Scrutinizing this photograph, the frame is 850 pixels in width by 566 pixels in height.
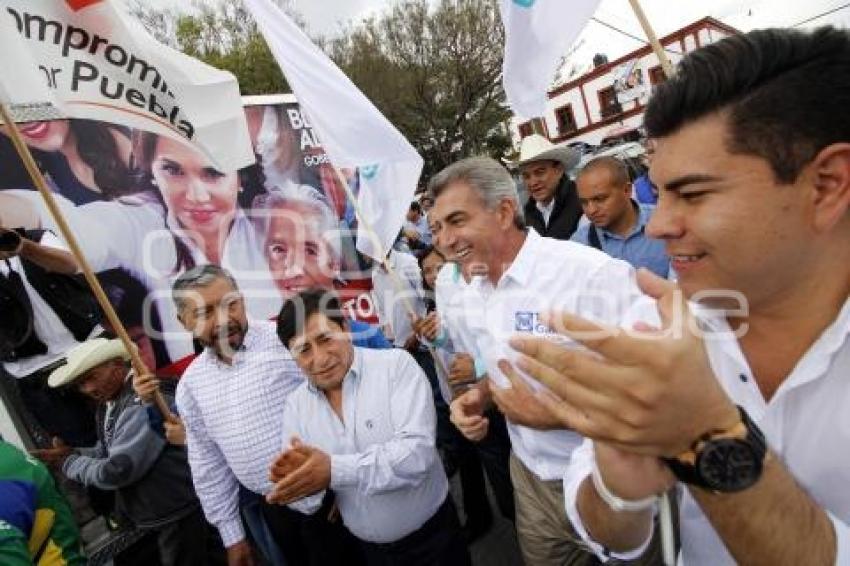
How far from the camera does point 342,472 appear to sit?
2.24 m

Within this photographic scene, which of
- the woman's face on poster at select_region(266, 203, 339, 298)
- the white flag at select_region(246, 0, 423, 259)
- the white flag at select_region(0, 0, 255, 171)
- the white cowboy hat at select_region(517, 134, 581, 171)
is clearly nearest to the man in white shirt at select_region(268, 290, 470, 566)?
the white flag at select_region(246, 0, 423, 259)

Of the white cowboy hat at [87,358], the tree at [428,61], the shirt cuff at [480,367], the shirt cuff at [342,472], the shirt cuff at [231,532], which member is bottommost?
the shirt cuff at [231,532]

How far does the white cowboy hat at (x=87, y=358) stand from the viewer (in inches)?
118

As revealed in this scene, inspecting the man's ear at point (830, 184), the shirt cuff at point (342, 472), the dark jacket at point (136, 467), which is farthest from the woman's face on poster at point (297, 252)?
the man's ear at point (830, 184)

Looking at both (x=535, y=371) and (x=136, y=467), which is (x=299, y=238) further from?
(x=535, y=371)

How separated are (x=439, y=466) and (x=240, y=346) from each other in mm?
1189

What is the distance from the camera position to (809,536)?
856mm

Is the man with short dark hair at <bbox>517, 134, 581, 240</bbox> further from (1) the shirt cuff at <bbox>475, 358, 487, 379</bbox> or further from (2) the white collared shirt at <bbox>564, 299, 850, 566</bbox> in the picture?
(2) the white collared shirt at <bbox>564, 299, 850, 566</bbox>

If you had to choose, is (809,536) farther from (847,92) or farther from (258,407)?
(258,407)

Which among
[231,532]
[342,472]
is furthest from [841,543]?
[231,532]

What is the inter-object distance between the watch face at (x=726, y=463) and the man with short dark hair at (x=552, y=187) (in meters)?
3.93

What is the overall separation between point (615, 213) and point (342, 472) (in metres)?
2.30

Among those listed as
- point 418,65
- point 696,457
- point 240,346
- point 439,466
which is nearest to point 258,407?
point 240,346

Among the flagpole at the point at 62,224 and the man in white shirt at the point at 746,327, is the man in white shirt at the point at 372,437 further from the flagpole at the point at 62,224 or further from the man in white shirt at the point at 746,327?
the man in white shirt at the point at 746,327
